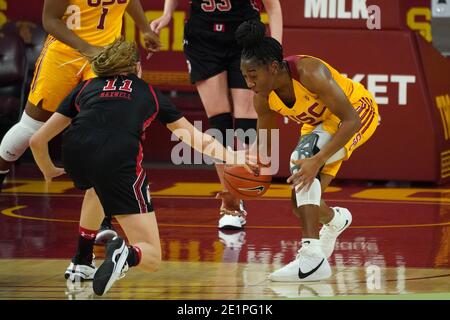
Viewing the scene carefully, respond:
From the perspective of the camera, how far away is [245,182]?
6.38 metres

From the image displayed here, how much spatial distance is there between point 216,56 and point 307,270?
8.31 feet

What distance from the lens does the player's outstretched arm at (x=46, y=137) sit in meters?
5.82

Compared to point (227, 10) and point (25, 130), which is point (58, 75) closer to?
point (25, 130)

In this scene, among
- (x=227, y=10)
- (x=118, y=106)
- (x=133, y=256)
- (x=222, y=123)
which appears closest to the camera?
(x=133, y=256)

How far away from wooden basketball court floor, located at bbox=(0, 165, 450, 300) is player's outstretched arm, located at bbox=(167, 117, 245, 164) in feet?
2.25

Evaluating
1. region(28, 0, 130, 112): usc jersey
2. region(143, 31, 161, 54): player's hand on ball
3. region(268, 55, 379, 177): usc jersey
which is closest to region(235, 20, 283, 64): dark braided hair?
region(268, 55, 379, 177): usc jersey

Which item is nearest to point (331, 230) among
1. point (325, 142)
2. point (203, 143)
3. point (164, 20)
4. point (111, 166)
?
point (325, 142)

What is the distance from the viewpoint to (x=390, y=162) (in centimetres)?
1006

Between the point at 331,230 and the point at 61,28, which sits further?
the point at 61,28

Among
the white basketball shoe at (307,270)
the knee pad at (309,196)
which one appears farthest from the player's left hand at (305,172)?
the white basketball shoe at (307,270)

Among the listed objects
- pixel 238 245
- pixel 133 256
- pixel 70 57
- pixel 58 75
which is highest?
pixel 70 57

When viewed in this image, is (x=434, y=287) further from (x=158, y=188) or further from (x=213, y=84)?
(x=158, y=188)

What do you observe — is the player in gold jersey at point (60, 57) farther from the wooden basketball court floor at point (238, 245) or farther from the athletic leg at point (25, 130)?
the wooden basketball court floor at point (238, 245)

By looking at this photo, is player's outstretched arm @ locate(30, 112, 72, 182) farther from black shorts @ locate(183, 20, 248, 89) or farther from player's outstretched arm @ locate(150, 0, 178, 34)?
black shorts @ locate(183, 20, 248, 89)
